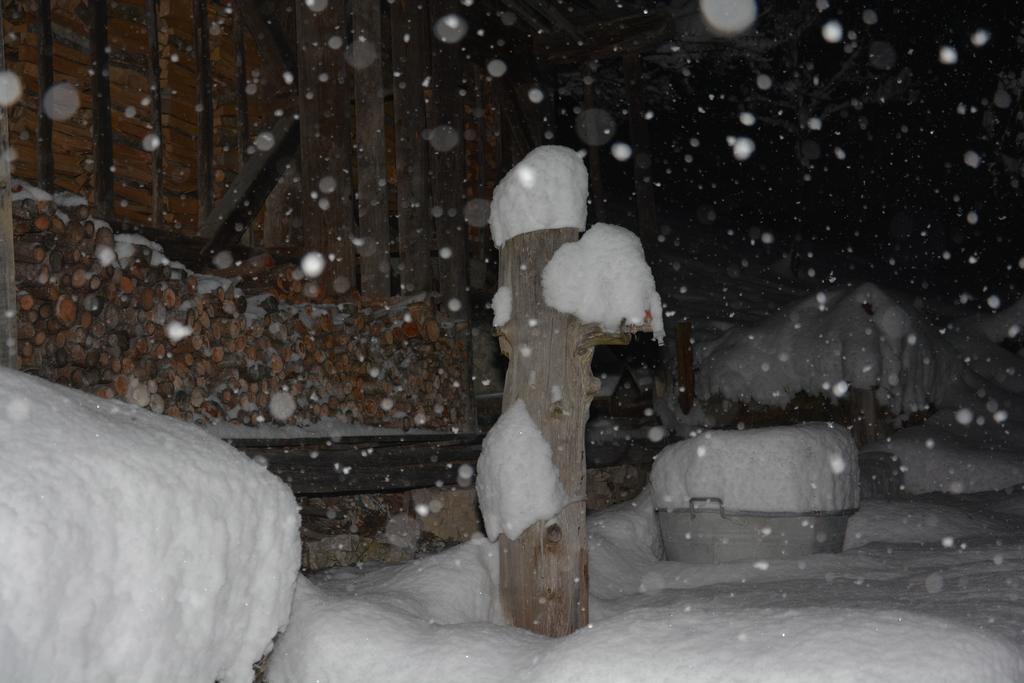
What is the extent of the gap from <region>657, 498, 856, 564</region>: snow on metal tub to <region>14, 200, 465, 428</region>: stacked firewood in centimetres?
231

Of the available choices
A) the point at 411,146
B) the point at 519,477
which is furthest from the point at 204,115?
the point at 519,477

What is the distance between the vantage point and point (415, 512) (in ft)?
19.0

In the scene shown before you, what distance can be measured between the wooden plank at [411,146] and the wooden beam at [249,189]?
876 mm

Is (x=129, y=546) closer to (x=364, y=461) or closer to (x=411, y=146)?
(x=364, y=461)

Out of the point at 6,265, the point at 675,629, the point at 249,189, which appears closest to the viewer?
the point at 675,629

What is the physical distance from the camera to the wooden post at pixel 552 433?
3.48 m

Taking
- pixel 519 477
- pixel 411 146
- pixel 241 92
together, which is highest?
pixel 241 92

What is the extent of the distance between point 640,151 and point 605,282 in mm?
5874

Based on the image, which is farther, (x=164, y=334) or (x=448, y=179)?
(x=448, y=179)

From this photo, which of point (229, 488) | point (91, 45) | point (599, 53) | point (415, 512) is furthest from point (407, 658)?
point (599, 53)

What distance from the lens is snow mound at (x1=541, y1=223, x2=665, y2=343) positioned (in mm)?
3406

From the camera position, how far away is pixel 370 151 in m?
6.21

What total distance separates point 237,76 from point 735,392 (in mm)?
6722

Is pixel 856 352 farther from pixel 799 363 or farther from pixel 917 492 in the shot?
pixel 917 492
